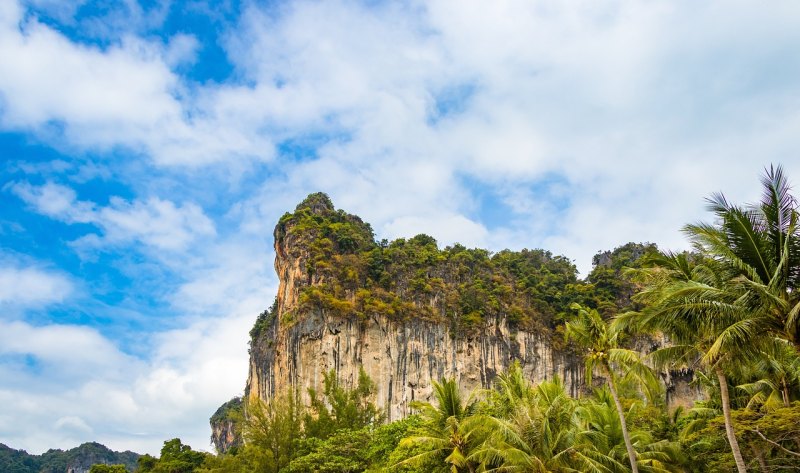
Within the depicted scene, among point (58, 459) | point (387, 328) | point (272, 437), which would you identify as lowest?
point (58, 459)

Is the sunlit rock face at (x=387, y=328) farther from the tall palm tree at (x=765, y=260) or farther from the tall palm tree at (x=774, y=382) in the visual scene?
the tall palm tree at (x=765, y=260)

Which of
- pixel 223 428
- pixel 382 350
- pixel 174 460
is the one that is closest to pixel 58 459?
pixel 223 428

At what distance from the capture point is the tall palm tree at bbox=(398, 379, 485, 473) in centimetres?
1759

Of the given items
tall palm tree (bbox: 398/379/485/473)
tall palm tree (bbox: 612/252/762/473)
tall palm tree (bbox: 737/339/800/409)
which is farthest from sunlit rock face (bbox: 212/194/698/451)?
tall palm tree (bbox: 612/252/762/473)

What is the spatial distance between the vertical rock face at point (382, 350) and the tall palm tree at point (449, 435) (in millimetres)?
20907

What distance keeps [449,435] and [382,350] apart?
23904 mm

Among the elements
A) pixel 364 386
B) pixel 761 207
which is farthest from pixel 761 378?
pixel 364 386

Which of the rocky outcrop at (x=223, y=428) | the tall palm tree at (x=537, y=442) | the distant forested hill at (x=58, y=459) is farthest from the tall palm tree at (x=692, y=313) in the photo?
the distant forested hill at (x=58, y=459)

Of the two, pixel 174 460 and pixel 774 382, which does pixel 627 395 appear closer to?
pixel 774 382

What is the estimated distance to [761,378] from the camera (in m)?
18.7

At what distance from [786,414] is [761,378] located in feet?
15.3

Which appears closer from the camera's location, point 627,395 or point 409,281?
point 627,395

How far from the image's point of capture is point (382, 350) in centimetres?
4194

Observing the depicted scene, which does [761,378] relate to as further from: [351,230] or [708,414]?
[351,230]
